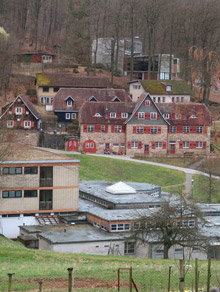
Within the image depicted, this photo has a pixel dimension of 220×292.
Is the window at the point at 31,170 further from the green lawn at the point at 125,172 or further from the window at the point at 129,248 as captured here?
the green lawn at the point at 125,172

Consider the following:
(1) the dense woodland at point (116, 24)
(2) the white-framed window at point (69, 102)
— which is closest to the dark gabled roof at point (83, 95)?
(2) the white-framed window at point (69, 102)

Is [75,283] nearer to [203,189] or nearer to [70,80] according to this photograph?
[203,189]

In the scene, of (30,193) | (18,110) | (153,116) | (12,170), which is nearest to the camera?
(12,170)

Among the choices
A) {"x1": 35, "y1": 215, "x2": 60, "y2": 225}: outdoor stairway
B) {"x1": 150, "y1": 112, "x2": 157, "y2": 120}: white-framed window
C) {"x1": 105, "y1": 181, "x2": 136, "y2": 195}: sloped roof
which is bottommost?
{"x1": 35, "y1": 215, "x2": 60, "y2": 225}: outdoor stairway

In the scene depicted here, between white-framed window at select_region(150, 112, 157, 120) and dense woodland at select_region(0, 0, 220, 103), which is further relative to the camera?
dense woodland at select_region(0, 0, 220, 103)

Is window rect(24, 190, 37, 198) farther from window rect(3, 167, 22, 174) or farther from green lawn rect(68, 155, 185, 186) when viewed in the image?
green lawn rect(68, 155, 185, 186)

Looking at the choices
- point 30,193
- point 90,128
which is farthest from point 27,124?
point 30,193

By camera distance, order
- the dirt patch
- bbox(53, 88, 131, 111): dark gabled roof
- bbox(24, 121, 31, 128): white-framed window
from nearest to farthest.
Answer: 1. the dirt patch
2. bbox(24, 121, 31, 128): white-framed window
3. bbox(53, 88, 131, 111): dark gabled roof

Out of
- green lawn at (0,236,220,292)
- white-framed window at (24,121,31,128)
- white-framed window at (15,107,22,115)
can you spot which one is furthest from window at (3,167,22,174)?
white-framed window at (24,121,31,128)
